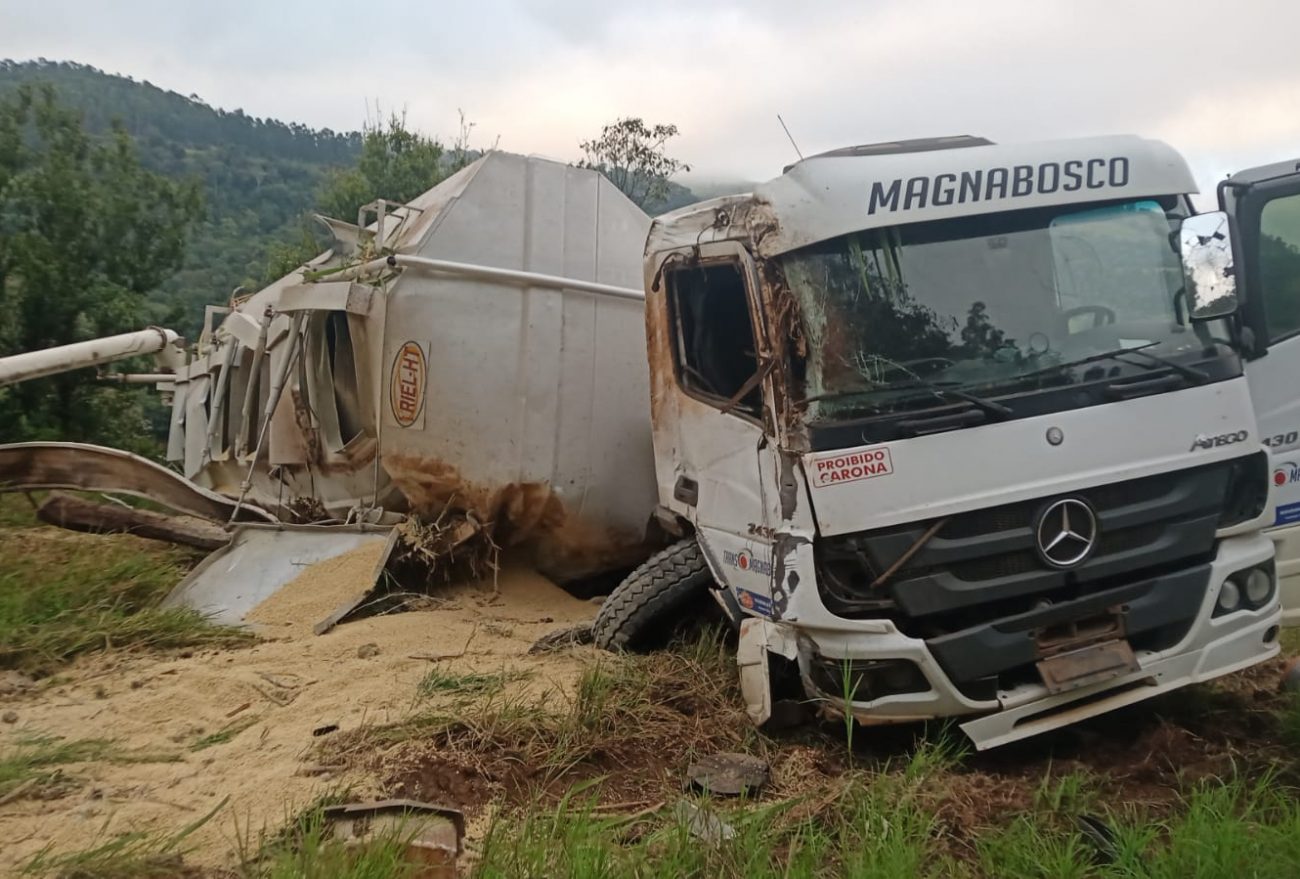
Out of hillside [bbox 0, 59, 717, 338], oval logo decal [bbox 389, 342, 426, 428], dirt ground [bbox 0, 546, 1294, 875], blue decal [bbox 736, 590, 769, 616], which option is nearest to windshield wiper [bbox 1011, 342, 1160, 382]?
blue decal [bbox 736, 590, 769, 616]

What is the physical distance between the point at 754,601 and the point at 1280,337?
2.90 m

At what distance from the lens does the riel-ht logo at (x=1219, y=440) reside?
12.4ft

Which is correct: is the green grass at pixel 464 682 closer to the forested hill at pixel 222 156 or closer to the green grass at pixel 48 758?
the green grass at pixel 48 758

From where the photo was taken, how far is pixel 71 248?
14008 millimetres

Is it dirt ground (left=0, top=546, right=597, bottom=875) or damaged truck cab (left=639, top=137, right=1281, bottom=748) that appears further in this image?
damaged truck cab (left=639, top=137, right=1281, bottom=748)

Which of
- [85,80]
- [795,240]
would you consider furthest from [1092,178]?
[85,80]

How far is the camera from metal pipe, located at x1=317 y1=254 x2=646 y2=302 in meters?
6.07

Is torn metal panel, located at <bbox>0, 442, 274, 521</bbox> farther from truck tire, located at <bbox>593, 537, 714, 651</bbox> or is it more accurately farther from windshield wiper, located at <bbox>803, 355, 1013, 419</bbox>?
windshield wiper, located at <bbox>803, 355, 1013, 419</bbox>

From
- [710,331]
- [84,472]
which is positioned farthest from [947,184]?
[84,472]

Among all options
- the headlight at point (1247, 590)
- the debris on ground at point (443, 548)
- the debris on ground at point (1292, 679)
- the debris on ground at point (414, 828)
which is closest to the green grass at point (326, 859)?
the debris on ground at point (414, 828)

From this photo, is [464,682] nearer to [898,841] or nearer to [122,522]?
[898,841]

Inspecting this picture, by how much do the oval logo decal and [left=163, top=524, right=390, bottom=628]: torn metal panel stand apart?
0.84m

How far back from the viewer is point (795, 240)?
384 centimetres

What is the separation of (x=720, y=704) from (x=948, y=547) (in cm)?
127
